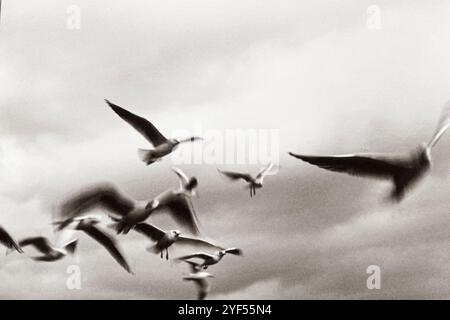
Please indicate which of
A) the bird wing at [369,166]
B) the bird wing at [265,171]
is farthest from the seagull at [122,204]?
the bird wing at [369,166]

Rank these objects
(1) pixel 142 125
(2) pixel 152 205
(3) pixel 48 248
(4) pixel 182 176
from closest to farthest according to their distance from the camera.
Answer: (1) pixel 142 125 → (4) pixel 182 176 → (2) pixel 152 205 → (3) pixel 48 248

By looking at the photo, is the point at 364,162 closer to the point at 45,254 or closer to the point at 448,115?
the point at 448,115

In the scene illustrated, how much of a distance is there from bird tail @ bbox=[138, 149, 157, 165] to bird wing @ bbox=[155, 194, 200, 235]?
498 millimetres

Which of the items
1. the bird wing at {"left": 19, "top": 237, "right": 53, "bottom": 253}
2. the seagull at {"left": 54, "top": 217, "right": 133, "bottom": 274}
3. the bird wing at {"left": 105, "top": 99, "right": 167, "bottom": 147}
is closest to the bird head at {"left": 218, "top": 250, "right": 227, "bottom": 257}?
the seagull at {"left": 54, "top": 217, "right": 133, "bottom": 274}

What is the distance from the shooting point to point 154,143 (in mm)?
8414

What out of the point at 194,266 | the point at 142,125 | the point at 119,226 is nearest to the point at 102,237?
the point at 119,226

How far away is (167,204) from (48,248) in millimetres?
1384

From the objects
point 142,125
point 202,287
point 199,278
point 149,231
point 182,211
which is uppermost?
point 142,125

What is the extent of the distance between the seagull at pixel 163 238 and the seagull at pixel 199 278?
0.80 feet

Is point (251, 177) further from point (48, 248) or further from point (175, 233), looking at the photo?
point (48, 248)

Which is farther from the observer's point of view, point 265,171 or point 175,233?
point 175,233

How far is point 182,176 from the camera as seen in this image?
8453 mm
